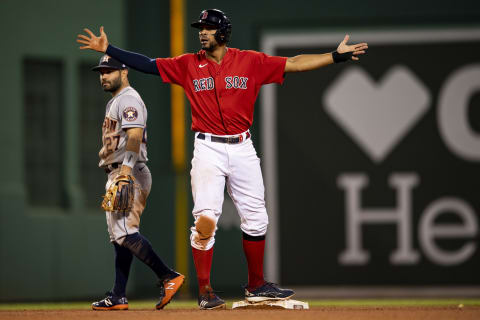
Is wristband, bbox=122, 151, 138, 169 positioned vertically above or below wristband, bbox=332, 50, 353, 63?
below

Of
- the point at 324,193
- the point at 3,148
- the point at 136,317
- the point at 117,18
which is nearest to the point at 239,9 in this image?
the point at 117,18

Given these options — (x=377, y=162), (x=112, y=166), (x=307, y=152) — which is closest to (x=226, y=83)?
(x=112, y=166)

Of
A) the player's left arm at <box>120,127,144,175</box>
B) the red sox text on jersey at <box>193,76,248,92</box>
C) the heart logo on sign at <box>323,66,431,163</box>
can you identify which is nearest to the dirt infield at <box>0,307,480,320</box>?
the player's left arm at <box>120,127,144,175</box>

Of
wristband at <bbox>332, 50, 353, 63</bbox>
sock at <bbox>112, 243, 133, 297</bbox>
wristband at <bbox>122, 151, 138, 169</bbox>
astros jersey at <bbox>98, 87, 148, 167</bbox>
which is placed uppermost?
wristband at <bbox>332, 50, 353, 63</bbox>

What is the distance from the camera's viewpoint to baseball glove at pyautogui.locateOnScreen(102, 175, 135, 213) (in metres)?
6.20

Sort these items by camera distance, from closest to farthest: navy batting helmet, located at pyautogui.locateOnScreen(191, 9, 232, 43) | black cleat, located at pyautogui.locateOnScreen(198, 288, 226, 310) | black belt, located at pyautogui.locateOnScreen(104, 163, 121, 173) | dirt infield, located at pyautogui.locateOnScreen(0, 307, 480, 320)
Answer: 1. dirt infield, located at pyautogui.locateOnScreen(0, 307, 480, 320)
2. black cleat, located at pyautogui.locateOnScreen(198, 288, 226, 310)
3. navy batting helmet, located at pyautogui.locateOnScreen(191, 9, 232, 43)
4. black belt, located at pyautogui.locateOnScreen(104, 163, 121, 173)

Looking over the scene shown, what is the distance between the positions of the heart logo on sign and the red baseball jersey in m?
4.63

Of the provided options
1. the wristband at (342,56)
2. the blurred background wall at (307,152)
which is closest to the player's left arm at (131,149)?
the wristband at (342,56)

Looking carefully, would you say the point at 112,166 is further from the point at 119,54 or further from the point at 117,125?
the point at 119,54

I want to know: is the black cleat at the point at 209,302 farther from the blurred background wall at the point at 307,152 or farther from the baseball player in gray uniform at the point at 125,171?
the blurred background wall at the point at 307,152

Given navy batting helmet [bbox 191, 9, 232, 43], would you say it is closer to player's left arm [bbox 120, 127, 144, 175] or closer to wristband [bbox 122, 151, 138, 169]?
player's left arm [bbox 120, 127, 144, 175]

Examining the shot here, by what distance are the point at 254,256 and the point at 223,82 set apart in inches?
49.0

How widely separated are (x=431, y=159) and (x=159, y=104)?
134 inches

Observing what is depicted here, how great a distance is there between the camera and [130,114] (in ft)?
20.8
